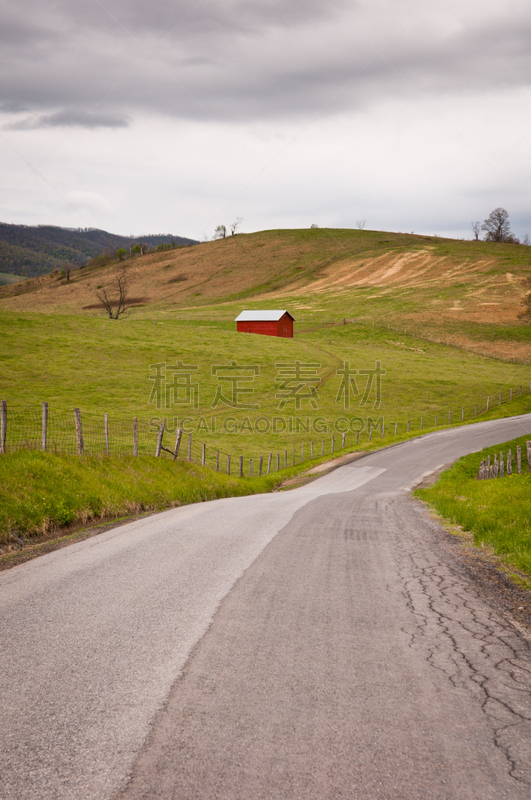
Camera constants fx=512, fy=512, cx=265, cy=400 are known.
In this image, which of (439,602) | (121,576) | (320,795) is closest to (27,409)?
(121,576)

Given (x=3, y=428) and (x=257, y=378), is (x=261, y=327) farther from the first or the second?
(x=3, y=428)

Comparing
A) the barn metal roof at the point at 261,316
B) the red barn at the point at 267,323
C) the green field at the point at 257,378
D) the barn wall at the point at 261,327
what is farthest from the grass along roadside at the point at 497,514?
the barn metal roof at the point at 261,316

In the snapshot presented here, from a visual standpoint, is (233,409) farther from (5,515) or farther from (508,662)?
(508,662)

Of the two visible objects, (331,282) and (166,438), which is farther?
(331,282)

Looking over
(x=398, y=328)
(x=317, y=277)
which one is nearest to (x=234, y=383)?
(x=398, y=328)

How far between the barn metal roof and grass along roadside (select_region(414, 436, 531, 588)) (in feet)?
240

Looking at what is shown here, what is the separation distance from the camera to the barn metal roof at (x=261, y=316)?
88812 millimetres

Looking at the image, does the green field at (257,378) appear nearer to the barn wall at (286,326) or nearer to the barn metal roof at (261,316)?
the barn wall at (286,326)

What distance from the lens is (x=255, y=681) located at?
4176mm

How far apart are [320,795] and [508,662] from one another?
2.67 meters

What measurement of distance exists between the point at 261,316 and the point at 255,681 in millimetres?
87997

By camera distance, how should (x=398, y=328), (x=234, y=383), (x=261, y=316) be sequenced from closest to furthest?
(x=234, y=383) → (x=398, y=328) → (x=261, y=316)

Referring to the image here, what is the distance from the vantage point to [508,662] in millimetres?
4746

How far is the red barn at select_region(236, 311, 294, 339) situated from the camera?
88438 mm
